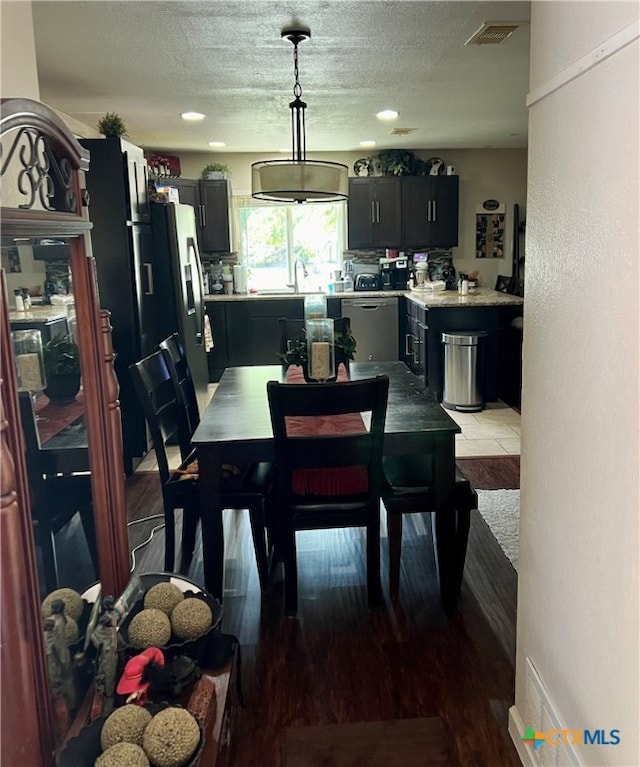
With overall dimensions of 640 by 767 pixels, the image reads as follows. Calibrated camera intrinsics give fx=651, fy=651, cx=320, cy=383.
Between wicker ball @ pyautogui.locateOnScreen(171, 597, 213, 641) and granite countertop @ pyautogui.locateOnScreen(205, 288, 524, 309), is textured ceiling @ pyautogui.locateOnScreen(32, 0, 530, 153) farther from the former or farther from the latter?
wicker ball @ pyautogui.locateOnScreen(171, 597, 213, 641)

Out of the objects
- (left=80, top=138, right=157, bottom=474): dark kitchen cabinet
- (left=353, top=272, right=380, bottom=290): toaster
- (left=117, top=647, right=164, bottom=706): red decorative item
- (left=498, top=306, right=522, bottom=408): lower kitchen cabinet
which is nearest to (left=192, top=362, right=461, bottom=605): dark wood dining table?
(left=117, top=647, right=164, bottom=706): red decorative item

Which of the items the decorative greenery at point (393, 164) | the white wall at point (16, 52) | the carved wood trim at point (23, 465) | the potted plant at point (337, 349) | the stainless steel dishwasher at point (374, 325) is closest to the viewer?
the carved wood trim at point (23, 465)

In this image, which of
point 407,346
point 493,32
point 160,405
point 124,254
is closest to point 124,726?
point 160,405

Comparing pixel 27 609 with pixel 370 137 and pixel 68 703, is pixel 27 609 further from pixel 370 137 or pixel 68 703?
pixel 370 137

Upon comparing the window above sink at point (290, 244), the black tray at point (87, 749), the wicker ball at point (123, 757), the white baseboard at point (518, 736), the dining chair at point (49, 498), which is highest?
the window above sink at point (290, 244)

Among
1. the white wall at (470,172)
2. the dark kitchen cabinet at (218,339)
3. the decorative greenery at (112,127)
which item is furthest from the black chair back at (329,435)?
the white wall at (470,172)

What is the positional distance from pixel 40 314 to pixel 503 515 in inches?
110

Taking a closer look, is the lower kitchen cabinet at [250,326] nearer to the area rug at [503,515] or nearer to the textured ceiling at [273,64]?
the textured ceiling at [273,64]

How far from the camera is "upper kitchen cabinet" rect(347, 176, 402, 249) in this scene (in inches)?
279

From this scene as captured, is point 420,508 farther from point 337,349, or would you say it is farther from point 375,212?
point 375,212

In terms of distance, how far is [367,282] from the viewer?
7.20 meters

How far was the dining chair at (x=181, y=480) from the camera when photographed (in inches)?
105

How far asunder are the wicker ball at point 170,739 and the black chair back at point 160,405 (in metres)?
1.55

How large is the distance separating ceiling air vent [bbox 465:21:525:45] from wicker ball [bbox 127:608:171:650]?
2.76m
